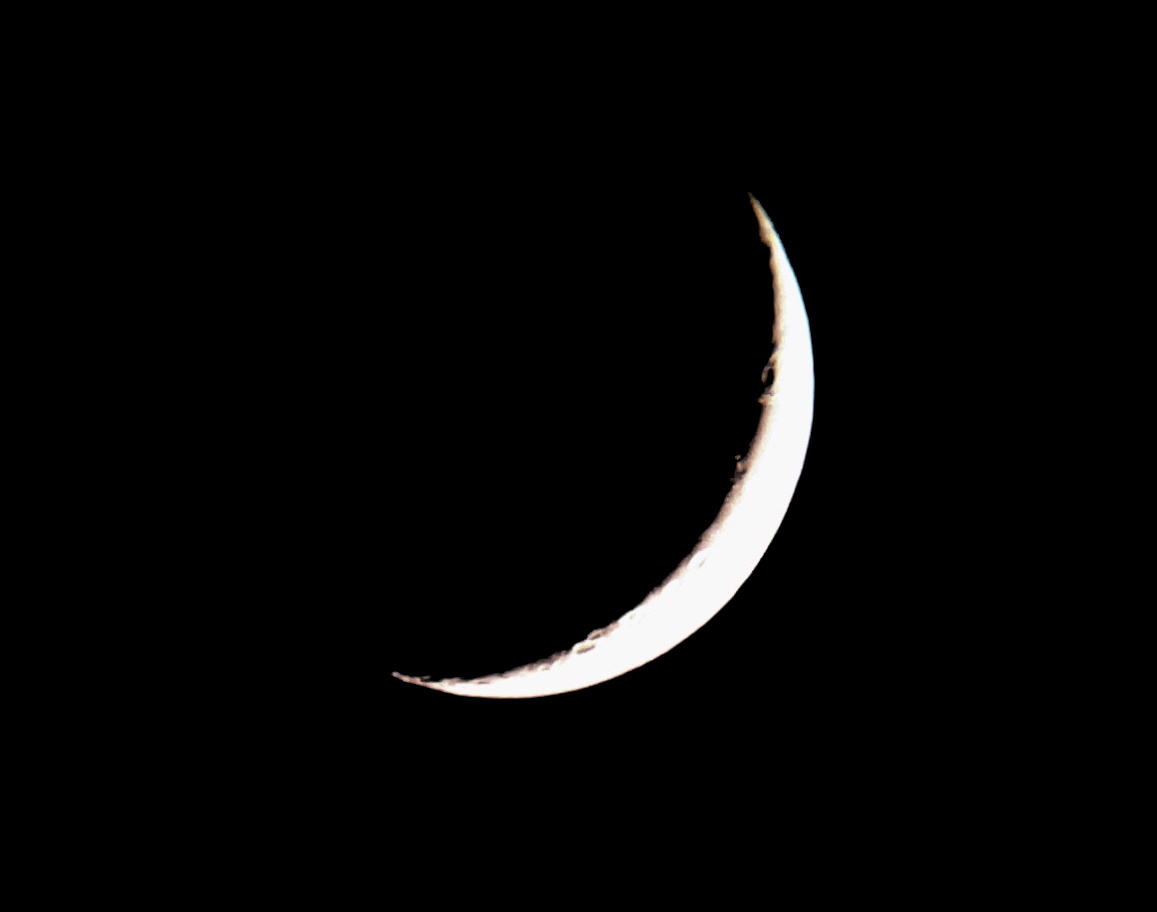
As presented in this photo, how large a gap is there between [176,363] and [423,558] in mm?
444

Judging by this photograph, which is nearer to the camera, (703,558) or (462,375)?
(462,375)

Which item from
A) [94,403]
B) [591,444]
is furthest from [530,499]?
[94,403]

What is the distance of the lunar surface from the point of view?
971mm


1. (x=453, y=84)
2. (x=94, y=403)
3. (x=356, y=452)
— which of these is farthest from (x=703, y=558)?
(x=94, y=403)

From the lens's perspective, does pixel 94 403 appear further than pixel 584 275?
Yes

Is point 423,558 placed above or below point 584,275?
below

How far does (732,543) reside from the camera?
1016 millimetres

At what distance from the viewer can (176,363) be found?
0.91 m

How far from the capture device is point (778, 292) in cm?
102

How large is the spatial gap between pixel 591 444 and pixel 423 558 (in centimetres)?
27

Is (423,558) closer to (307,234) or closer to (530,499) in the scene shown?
(530,499)

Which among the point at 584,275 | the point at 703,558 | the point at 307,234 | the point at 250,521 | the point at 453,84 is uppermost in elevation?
the point at 453,84

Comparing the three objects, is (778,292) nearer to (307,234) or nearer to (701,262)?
Answer: (701,262)

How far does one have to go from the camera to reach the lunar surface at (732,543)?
38.2 inches
